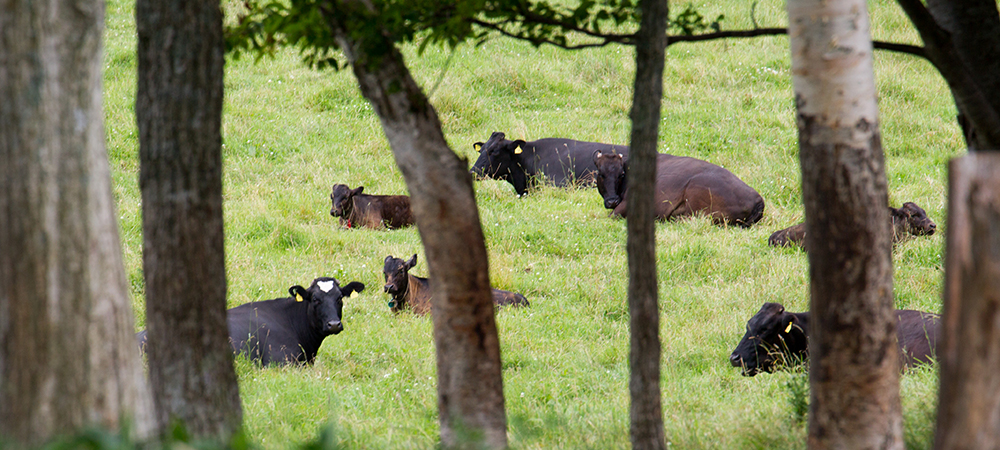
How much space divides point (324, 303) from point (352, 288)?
66cm

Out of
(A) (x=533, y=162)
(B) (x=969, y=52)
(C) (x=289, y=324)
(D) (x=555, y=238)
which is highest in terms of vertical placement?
(B) (x=969, y=52)

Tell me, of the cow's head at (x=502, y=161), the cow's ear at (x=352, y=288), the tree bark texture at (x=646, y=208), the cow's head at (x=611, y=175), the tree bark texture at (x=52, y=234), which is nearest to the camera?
the tree bark texture at (x=52, y=234)

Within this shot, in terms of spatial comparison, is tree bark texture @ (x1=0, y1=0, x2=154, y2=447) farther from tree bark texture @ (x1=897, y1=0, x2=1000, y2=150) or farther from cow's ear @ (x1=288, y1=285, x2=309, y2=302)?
cow's ear @ (x1=288, y1=285, x2=309, y2=302)

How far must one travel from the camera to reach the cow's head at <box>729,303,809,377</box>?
691 centimetres

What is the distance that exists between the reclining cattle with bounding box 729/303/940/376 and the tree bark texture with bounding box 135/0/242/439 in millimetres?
4572

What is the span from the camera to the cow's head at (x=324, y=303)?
797 centimetres

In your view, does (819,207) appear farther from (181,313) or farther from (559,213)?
(559,213)

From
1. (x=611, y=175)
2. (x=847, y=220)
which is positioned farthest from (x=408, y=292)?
(x=847, y=220)

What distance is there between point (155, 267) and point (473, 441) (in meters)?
1.59

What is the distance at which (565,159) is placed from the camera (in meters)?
14.0

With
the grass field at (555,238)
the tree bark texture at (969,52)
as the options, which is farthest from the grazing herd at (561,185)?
the tree bark texture at (969,52)

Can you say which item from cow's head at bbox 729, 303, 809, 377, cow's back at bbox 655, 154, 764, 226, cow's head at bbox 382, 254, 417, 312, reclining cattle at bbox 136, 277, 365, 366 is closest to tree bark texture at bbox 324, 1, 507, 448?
cow's head at bbox 729, 303, 809, 377

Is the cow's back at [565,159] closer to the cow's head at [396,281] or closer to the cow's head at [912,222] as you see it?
the cow's head at [912,222]

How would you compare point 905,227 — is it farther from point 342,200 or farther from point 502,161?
point 342,200
